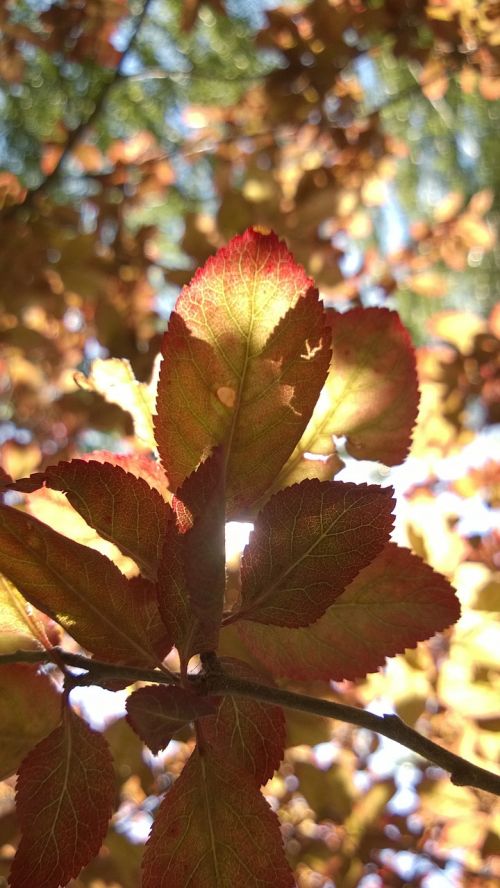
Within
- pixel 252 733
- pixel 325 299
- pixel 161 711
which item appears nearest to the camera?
pixel 161 711

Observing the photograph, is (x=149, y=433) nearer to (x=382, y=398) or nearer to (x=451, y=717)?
(x=382, y=398)

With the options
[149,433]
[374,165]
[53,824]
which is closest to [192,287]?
[149,433]

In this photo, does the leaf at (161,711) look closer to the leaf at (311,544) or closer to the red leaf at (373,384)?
the leaf at (311,544)

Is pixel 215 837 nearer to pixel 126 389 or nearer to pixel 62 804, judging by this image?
pixel 62 804

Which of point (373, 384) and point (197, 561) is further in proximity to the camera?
point (373, 384)

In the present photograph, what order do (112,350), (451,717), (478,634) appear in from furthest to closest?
1. (112,350)
2. (451,717)
3. (478,634)

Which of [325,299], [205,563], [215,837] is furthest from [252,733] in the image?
[325,299]

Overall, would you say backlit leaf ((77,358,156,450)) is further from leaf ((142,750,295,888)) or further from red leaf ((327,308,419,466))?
leaf ((142,750,295,888))
